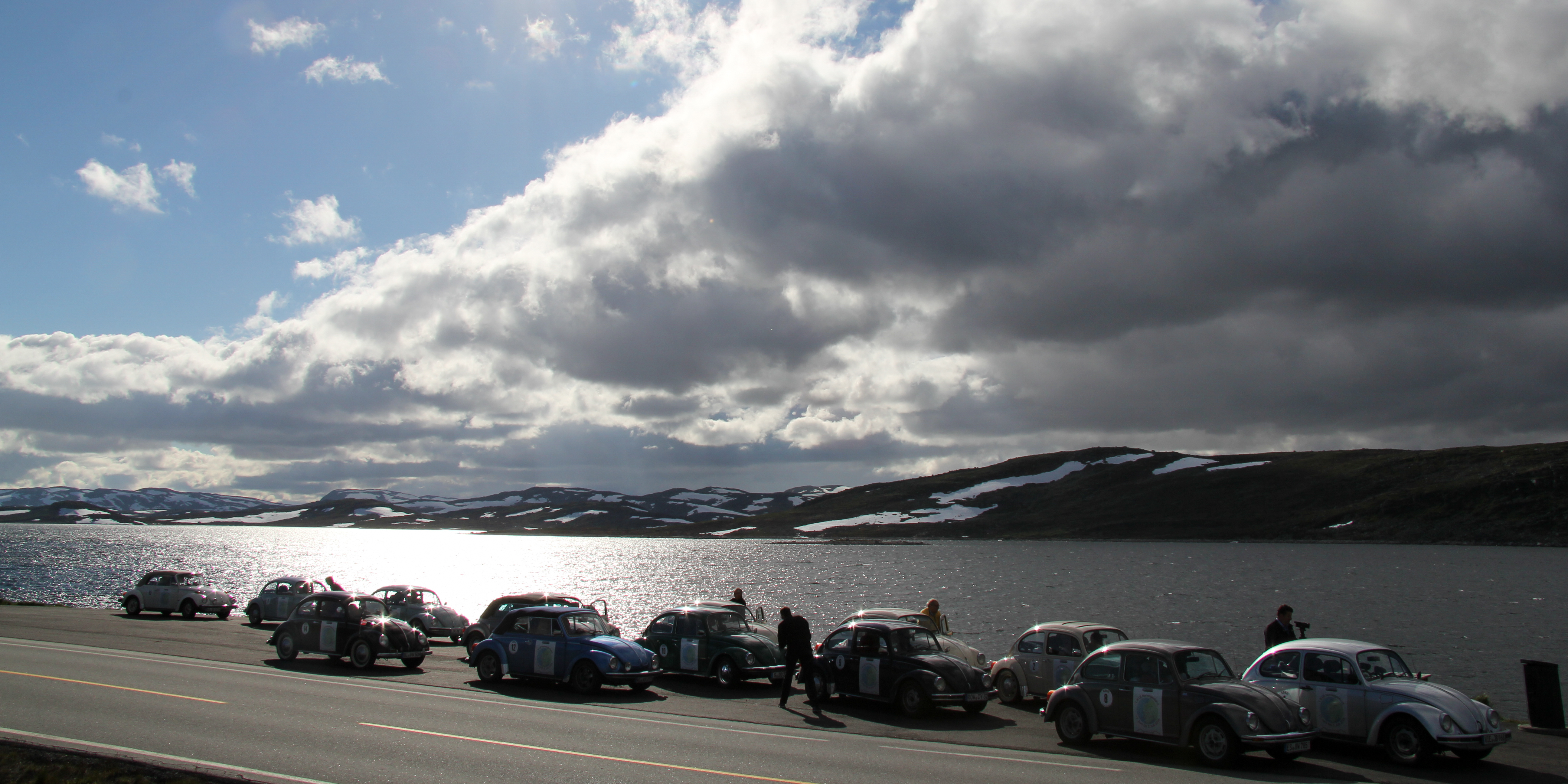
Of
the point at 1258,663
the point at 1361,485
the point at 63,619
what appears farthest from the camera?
the point at 1361,485

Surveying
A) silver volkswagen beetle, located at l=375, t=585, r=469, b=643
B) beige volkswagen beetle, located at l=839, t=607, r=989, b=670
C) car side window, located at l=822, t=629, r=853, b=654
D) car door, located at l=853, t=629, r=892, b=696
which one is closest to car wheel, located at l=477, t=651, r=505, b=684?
car side window, located at l=822, t=629, r=853, b=654

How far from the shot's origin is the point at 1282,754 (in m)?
13.8

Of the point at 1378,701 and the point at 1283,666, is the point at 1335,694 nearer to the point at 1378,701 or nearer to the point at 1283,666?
the point at 1378,701

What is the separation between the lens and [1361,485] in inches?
7480

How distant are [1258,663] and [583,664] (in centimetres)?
1475

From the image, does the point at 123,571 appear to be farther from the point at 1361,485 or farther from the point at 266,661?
the point at 1361,485

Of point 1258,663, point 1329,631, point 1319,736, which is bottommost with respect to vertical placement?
point 1329,631

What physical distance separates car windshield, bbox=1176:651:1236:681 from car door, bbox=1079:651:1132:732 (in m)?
0.95

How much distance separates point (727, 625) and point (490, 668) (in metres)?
6.19

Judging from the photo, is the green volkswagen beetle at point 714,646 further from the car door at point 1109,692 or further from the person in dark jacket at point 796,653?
the car door at point 1109,692

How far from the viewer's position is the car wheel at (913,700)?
18.4 meters

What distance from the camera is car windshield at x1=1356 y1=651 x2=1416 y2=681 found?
1511cm

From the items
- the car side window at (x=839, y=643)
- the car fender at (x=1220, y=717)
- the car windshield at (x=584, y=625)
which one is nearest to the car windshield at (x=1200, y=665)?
the car fender at (x=1220, y=717)

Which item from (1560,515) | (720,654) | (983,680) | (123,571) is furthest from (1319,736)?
(1560,515)
